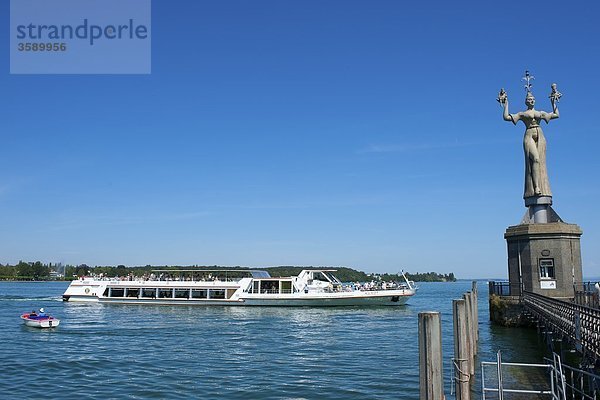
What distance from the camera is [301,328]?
4256 centimetres

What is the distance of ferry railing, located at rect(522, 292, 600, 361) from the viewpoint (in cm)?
1499

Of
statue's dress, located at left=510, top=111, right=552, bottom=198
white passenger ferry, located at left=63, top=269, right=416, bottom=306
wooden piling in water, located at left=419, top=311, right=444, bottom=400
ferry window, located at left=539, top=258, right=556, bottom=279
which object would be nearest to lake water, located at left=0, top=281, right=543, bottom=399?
ferry window, located at left=539, top=258, right=556, bottom=279

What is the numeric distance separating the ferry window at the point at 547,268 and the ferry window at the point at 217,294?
40.5 meters

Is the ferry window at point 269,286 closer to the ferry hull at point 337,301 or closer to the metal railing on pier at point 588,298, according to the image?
the ferry hull at point 337,301

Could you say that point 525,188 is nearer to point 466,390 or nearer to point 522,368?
point 522,368

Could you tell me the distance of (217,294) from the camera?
66625mm

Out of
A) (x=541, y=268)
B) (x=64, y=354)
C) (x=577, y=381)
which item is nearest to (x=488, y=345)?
(x=541, y=268)

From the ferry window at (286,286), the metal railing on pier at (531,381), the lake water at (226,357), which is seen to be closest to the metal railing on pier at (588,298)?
the lake water at (226,357)

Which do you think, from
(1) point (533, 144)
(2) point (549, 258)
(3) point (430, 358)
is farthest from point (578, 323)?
(1) point (533, 144)

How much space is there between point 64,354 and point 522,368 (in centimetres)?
2346

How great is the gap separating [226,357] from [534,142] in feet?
79.1

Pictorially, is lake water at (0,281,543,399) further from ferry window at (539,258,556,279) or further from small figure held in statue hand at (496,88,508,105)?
small figure held in statue hand at (496,88,508,105)

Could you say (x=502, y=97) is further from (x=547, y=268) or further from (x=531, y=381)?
(x=531, y=381)

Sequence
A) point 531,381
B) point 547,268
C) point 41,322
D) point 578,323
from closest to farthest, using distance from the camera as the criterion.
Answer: point 578,323, point 531,381, point 547,268, point 41,322
